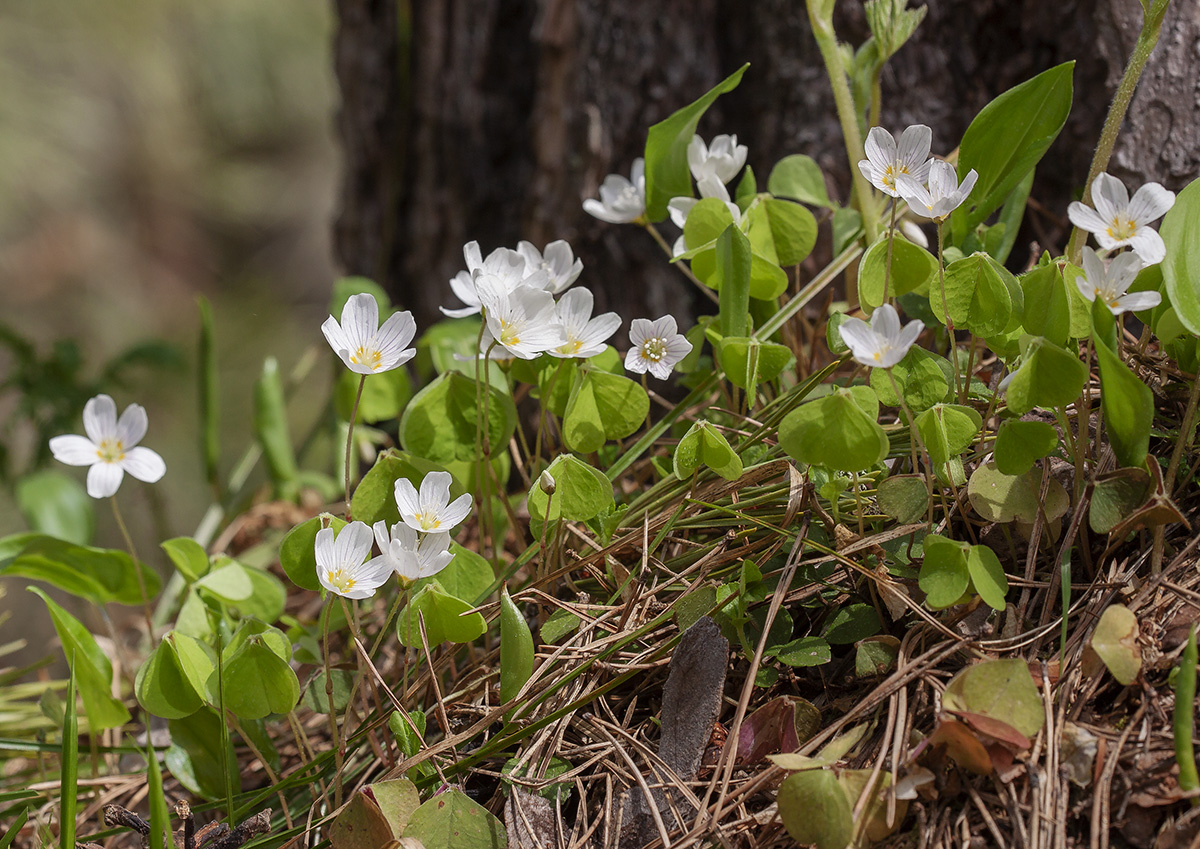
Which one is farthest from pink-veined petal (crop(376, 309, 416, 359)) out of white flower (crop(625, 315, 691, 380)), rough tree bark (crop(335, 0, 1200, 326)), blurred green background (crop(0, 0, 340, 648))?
blurred green background (crop(0, 0, 340, 648))

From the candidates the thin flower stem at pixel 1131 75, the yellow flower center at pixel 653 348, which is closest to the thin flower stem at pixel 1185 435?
the thin flower stem at pixel 1131 75

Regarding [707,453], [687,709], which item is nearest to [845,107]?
[707,453]

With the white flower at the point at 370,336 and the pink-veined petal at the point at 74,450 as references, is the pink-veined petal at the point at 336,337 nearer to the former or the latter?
the white flower at the point at 370,336

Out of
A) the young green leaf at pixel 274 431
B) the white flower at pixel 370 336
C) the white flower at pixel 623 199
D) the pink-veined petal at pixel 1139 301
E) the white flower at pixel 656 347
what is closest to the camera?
the pink-veined petal at pixel 1139 301

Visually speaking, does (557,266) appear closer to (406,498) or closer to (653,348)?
(653,348)

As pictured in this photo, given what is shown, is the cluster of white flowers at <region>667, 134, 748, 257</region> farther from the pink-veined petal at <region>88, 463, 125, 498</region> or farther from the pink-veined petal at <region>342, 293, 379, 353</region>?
the pink-veined petal at <region>88, 463, 125, 498</region>

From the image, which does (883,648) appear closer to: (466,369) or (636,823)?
(636,823)
